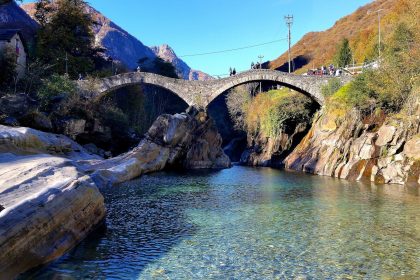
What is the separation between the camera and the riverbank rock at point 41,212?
8.66 meters

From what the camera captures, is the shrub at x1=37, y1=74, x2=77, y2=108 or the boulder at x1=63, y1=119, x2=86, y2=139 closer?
the boulder at x1=63, y1=119, x2=86, y2=139

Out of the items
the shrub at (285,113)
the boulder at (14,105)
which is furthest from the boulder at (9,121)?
the shrub at (285,113)

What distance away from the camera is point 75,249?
1113cm

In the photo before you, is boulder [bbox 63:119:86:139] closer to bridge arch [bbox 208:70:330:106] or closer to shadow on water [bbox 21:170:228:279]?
shadow on water [bbox 21:170:228:279]

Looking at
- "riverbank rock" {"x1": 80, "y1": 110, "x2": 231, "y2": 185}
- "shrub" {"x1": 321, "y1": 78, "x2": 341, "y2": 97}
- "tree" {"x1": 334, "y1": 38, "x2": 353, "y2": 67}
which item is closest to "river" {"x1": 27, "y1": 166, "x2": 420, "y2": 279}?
"riverbank rock" {"x1": 80, "y1": 110, "x2": 231, "y2": 185}

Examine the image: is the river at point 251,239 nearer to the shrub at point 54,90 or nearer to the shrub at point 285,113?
the shrub at point 54,90

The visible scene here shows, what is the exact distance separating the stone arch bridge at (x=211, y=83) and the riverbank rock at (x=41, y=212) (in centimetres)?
3600

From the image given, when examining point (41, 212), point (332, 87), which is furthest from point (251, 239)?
point (332, 87)

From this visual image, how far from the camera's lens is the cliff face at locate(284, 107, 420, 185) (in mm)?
26984

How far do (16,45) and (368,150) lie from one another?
3652 cm

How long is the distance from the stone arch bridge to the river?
1081 inches

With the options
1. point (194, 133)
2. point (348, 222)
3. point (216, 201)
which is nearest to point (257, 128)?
point (194, 133)

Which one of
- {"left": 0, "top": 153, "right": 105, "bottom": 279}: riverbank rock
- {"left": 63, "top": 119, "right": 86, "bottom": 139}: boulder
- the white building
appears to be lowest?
{"left": 0, "top": 153, "right": 105, "bottom": 279}: riverbank rock

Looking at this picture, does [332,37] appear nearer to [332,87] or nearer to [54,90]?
[332,87]
